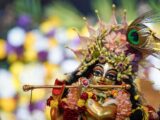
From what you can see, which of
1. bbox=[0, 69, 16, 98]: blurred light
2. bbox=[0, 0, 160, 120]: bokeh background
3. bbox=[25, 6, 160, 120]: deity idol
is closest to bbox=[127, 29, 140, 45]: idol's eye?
bbox=[25, 6, 160, 120]: deity idol

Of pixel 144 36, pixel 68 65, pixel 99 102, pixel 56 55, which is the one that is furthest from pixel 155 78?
pixel 56 55

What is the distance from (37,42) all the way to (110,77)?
1.44m

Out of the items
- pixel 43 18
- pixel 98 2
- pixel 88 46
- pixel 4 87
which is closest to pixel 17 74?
pixel 4 87

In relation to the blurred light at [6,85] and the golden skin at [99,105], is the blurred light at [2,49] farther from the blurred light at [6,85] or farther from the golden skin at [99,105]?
the golden skin at [99,105]

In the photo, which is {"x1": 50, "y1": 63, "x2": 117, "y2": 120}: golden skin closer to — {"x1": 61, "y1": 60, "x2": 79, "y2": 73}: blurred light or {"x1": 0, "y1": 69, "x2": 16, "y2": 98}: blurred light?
{"x1": 61, "y1": 60, "x2": 79, "y2": 73}: blurred light

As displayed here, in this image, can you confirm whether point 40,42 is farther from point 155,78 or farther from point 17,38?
point 155,78

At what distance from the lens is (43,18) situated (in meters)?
4.34

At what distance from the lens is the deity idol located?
288cm

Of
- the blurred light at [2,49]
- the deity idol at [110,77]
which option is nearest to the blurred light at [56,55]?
the blurred light at [2,49]

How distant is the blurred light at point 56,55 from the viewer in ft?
13.9

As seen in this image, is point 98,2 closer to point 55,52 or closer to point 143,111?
point 55,52

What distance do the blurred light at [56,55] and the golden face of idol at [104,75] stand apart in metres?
1.26

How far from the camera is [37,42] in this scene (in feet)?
14.2

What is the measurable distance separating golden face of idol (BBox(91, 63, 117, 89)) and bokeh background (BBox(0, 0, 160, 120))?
1.15m
